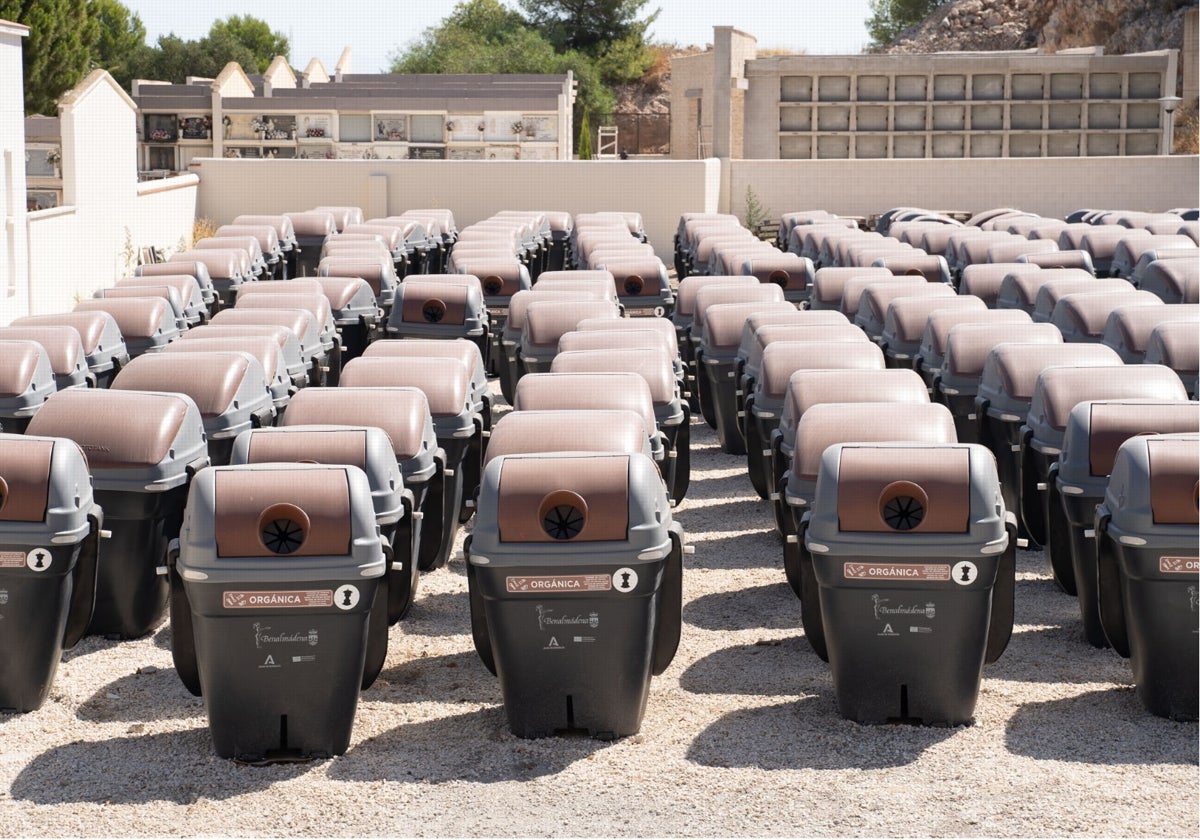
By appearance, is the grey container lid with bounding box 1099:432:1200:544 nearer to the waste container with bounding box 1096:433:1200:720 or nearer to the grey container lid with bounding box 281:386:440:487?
the waste container with bounding box 1096:433:1200:720

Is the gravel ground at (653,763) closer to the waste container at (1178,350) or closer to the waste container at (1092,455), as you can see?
the waste container at (1092,455)

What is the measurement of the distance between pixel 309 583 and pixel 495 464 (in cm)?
92

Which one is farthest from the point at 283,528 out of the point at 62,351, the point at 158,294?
the point at 158,294

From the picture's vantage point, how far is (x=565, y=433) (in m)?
8.09

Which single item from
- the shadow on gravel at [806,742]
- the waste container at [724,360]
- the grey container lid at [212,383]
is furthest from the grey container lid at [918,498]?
the waste container at [724,360]

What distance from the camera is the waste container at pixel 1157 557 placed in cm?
696

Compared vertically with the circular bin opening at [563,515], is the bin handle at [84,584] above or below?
below

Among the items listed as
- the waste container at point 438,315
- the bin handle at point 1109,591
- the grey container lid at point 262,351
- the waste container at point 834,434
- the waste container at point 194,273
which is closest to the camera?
A: the bin handle at point 1109,591

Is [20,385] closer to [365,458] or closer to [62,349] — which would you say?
[62,349]

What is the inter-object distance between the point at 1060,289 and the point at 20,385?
8625mm

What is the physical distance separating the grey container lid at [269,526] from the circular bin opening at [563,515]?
26.3 inches

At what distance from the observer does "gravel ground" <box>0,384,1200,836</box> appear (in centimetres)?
639

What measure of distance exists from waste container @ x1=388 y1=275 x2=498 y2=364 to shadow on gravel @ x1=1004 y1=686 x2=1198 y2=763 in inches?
298

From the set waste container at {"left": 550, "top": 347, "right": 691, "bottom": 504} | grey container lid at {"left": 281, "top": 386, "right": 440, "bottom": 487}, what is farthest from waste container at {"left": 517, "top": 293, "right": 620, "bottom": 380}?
grey container lid at {"left": 281, "top": 386, "right": 440, "bottom": 487}
